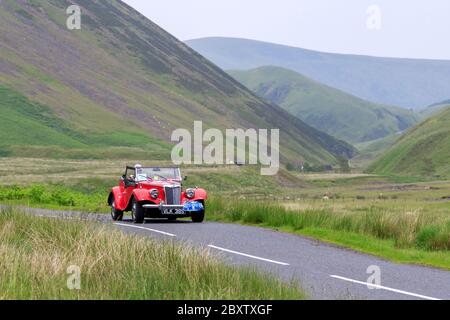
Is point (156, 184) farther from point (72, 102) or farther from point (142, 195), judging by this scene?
point (72, 102)

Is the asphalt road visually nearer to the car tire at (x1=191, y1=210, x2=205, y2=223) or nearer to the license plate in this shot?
the license plate

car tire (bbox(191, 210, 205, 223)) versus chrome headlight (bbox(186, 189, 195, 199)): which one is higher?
chrome headlight (bbox(186, 189, 195, 199))

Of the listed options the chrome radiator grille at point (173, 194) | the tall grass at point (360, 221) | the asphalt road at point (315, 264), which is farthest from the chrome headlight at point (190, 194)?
the asphalt road at point (315, 264)

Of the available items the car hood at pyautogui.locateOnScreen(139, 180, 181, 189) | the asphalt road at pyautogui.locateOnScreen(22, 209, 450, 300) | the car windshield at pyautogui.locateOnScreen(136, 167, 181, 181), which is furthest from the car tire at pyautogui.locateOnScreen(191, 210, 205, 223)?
the asphalt road at pyautogui.locateOnScreen(22, 209, 450, 300)

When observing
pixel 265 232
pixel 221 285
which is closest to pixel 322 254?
pixel 265 232

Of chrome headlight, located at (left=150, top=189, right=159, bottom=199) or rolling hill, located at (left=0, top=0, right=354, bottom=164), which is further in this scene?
rolling hill, located at (left=0, top=0, right=354, bottom=164)

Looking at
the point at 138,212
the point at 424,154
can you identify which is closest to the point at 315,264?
the point at 138,212

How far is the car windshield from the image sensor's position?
25138 mm

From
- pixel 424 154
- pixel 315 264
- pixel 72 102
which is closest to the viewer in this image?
pixel 315 264

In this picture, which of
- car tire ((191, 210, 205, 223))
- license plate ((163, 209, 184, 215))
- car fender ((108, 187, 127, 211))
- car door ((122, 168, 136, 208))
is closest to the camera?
license plate ((163, 209, 184, 215))

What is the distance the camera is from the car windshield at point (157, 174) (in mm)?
25138

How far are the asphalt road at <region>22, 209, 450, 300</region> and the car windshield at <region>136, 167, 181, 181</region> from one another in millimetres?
2780

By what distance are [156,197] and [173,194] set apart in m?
0.54

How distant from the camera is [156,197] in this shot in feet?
79.7
